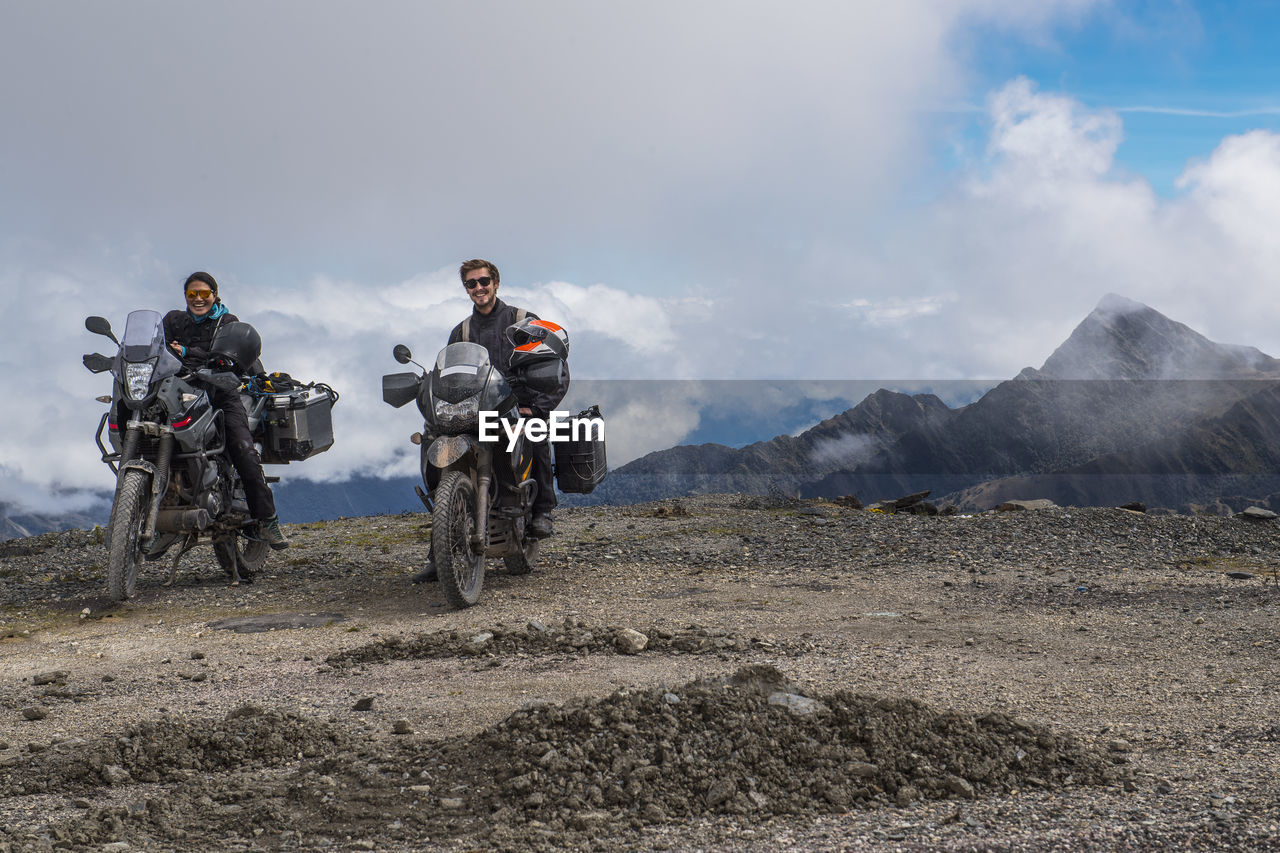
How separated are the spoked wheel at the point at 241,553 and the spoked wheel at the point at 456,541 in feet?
10.0

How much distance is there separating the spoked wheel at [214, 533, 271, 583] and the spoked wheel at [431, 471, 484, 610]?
306cm

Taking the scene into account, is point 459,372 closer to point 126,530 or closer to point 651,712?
point 126,530

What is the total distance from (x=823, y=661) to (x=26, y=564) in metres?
10.9

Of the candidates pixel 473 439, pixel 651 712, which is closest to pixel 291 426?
pixel 473 439

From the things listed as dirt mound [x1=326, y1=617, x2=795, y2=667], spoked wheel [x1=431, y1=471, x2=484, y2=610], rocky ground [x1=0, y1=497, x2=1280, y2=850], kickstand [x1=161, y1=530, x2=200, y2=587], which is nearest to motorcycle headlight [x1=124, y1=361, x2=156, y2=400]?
kickstand [x1=161, y1=530, x2=200, y2=587]

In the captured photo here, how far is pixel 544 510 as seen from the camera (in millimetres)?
9641

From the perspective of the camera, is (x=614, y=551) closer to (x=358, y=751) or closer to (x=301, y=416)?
(x=301, y=416)

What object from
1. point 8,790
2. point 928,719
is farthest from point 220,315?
point 928,719

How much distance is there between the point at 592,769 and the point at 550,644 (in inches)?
106

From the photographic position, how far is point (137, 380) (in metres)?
8.84

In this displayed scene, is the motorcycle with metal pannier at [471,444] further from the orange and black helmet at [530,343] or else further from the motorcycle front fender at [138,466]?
the motorcycle front fender at [138,466]

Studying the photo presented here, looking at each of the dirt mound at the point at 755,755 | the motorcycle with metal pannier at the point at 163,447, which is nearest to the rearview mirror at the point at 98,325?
the motorcycle with metal pannier at the point at 163,447

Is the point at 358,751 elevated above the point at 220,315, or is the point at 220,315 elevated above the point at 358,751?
the point at 220,315

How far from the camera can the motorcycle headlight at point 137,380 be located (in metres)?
8.80
